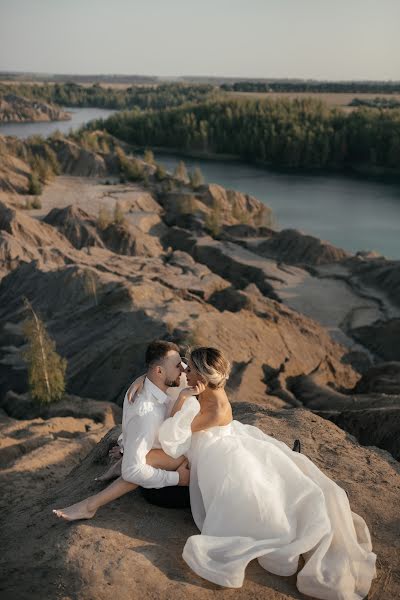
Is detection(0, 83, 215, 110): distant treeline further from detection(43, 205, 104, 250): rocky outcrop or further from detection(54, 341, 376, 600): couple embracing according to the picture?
detection(54, 341, 376, 600): couple embracing

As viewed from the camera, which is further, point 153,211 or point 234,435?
point 153,211

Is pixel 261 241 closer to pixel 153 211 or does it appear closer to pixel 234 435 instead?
pixel 153 211

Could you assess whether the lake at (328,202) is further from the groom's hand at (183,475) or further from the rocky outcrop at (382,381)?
the groom's hand at (183,475)

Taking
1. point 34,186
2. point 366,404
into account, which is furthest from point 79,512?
point 34,186

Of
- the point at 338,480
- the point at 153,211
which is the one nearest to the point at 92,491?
the point at 338,480

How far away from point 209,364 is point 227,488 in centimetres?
87

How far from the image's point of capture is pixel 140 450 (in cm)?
434

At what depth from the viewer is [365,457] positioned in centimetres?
618

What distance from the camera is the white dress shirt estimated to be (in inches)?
171

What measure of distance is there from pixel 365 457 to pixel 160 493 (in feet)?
A: 8.42

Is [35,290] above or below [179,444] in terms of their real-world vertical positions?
below

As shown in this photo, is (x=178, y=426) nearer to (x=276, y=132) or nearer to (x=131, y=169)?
(x=131, y=169)

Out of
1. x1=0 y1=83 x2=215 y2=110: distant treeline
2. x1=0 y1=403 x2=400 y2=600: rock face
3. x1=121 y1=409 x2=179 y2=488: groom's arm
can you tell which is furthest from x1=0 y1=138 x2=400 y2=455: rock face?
x1=0 y1=83 x2=215 y2=110: distant treeline

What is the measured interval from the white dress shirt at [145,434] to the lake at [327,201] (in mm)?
30604
